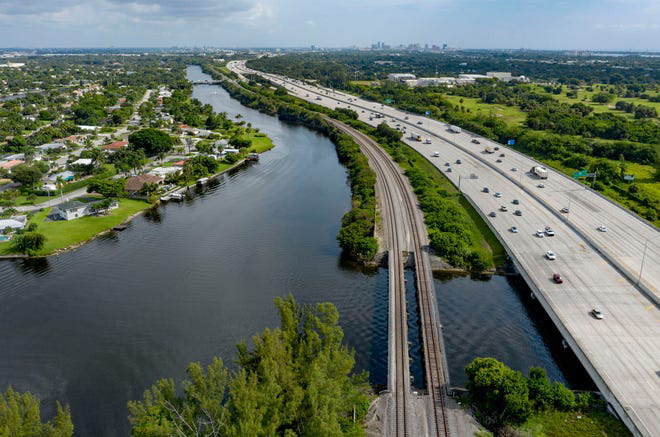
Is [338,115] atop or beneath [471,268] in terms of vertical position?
atop

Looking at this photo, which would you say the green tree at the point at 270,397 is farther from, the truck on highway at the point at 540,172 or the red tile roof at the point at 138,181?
the truck on highway at the point at 540,172

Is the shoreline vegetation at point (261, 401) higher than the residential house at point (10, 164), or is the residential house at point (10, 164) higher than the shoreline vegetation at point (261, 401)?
the residential house at point (10, 164)

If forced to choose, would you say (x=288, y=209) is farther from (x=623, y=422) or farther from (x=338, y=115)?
(x=338, y=115)

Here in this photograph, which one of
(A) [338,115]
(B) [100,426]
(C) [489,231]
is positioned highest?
(A) [338,115]

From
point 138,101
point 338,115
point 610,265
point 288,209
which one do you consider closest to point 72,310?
point 288,209

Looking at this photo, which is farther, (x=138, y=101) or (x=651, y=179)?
(x=138, y=101)

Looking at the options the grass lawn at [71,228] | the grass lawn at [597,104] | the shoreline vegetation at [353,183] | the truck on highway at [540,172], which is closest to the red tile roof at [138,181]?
the grass lawn at [71,228]

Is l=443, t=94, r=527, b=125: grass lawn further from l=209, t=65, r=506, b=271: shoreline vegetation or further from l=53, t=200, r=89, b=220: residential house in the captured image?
l=53, t=200, r=89, b=220: residential house

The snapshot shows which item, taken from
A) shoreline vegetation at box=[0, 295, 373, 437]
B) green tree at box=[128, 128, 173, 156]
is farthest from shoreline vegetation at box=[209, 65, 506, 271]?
green tree at box=[128, 128, 173, 156]
